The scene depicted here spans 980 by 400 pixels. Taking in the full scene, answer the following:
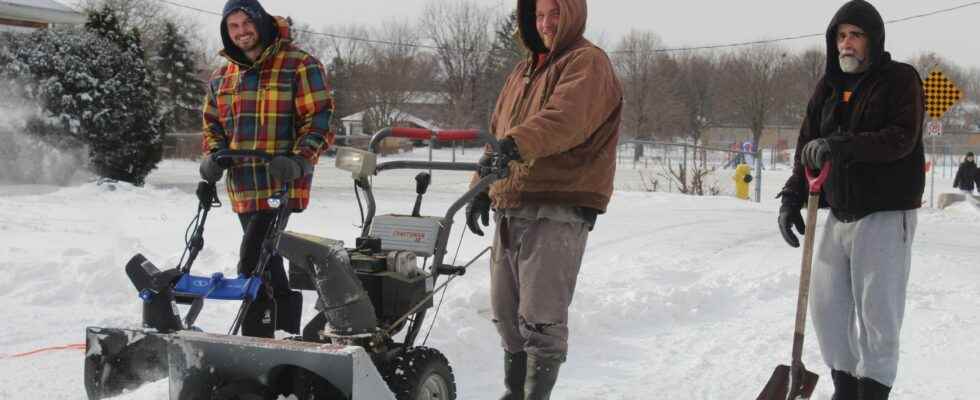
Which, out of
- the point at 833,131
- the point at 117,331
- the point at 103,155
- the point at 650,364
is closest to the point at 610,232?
the point at 650,364

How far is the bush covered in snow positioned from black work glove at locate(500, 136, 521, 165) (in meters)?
17.1

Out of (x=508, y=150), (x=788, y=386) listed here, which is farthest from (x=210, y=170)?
(x=788, y=386)

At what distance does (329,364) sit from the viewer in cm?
283

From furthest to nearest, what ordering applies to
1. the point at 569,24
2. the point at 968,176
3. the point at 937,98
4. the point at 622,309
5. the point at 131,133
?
the point at 968,176 → the point at 937,98 → the point at 131,133 → the point at 622,309 → the point at 569,24

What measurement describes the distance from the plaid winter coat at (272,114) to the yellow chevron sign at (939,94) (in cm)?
2130

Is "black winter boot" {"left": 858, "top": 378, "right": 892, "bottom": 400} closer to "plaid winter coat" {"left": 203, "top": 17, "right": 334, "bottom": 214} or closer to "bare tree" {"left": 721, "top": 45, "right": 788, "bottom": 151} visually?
"plaid winter coat" {"left": 203, "top": 17, "right": 334, "bottom": 214}

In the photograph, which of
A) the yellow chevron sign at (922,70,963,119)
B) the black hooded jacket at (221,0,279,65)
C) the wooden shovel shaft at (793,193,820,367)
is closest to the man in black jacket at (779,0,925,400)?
the wooden shovel shaft at (793,193,820,367)

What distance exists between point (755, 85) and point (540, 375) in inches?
2476

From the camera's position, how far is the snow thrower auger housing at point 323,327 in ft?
9.38

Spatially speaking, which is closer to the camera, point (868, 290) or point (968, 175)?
point (868, 290)

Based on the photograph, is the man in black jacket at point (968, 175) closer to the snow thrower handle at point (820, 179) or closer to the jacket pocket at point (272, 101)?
the snow thrower handle at point (820, 179)

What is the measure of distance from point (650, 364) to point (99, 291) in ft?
12.1

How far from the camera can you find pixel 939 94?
22188 millimetres

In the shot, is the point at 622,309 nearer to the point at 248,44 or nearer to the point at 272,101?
the point at 272,101
